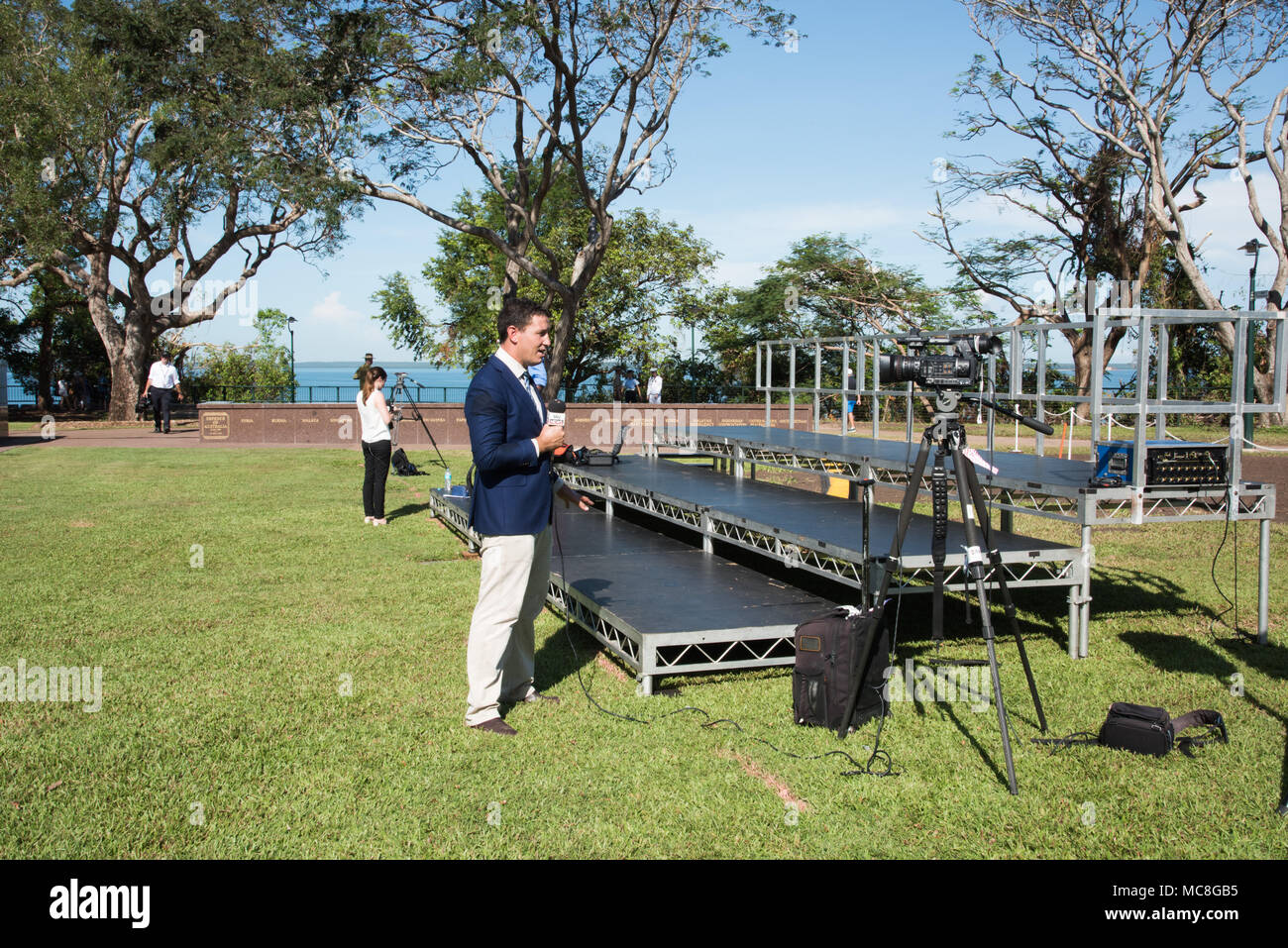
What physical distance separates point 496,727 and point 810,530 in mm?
2729

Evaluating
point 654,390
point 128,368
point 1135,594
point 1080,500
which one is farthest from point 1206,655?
point 128,368

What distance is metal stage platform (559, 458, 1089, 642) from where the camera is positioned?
231 inches

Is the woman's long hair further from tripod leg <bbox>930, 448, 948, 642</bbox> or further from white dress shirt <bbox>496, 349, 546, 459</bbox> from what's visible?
tripod leg <bbox>930, 448, 948, 642</bbox>

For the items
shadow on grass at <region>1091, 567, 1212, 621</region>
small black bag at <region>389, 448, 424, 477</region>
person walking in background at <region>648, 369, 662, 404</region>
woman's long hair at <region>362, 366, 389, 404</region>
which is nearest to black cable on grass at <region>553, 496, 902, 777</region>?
shadow on grass at <region>1091, 567, 1212, 621</region>

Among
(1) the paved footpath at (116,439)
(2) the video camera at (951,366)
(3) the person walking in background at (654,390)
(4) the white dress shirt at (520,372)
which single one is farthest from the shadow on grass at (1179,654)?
(3) the person walking in background at (654,390)

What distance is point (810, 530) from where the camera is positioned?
21.3 feet

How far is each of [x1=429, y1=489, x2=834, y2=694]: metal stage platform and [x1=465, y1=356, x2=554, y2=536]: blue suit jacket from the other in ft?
3.58

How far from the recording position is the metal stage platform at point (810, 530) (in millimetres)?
5879

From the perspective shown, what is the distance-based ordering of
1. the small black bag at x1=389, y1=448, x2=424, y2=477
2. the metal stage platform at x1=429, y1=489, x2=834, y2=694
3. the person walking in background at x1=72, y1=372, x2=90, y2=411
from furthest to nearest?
the person walking in background at x1=72, y1=372, x2=90, y2=411 → the small black bag at x1=389, y1=448, x2=424, y2=477 → the metal stage platform at x1=429, y1=489, x2=834, y2=694

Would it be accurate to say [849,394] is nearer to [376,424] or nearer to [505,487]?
[376,424]

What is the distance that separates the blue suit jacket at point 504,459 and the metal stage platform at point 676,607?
1.09 meters
